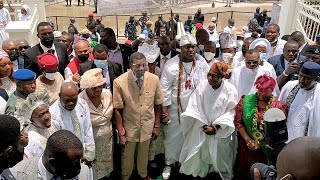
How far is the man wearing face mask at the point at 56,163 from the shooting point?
2.40 m

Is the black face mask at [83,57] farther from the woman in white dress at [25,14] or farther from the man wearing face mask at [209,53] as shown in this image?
the woman in white dress at [25,14]

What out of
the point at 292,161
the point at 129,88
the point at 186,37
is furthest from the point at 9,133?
the point at 186,37

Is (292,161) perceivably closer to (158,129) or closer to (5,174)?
(5,174)

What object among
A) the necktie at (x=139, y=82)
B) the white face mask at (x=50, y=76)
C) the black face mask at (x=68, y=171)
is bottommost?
the black face mask at (x=68, y=171)

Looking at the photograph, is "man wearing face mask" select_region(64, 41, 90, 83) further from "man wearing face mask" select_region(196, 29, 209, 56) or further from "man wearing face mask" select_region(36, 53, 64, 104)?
"man wearing face mask" select_region(196, 29, 209, 56)

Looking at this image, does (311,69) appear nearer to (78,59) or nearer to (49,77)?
(49,77)

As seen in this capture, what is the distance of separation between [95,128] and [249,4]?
896 inches

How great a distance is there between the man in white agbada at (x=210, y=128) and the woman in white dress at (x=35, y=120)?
193 centimetres

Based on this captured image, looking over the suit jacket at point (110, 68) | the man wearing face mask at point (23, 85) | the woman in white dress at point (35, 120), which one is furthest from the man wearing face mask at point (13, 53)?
the woman in white dress at point (35, 120)

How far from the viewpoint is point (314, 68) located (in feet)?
12.4

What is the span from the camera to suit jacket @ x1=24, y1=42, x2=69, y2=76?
4895mm

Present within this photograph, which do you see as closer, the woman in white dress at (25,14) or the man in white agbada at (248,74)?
the man in white agbada at (248,74)

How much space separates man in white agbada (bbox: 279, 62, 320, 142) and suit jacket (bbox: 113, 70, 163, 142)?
1.59 m

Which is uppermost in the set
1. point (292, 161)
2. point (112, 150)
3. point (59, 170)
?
point (292, 161)
